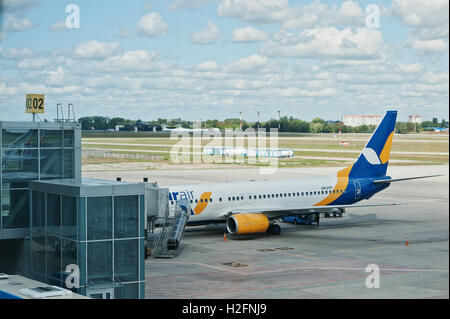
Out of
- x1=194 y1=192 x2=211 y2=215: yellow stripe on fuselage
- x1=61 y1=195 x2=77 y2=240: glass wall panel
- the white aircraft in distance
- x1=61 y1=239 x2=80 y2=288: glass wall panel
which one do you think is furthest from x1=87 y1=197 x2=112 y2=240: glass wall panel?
x1=194 y1=192 x2=211 y2=215: yellow stripe on fuselage

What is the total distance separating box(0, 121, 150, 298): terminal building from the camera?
29.6m

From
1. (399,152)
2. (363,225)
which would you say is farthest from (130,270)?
(399,152)

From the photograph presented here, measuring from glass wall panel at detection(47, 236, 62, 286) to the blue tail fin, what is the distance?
34.8 meters

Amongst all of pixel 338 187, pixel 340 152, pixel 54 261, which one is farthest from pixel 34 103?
pixel 340 152

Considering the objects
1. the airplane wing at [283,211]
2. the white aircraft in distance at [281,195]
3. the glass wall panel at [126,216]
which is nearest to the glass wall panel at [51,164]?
the glass wall panel at [126,216]

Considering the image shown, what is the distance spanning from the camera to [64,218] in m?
30.8

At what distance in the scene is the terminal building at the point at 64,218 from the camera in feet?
97.0

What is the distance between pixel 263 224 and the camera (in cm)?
5159

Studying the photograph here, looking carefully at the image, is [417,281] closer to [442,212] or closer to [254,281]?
[254,281]

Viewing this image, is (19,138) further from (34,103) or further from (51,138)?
(34,103)

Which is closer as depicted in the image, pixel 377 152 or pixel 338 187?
pixel 338 187

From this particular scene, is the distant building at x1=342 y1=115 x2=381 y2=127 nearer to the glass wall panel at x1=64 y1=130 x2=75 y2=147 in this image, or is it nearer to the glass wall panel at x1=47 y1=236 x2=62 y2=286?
the glass wall panel at x1=64 y1=130 x2=75 y2=147

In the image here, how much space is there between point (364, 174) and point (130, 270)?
3443 cm

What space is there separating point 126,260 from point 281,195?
2659 cm
